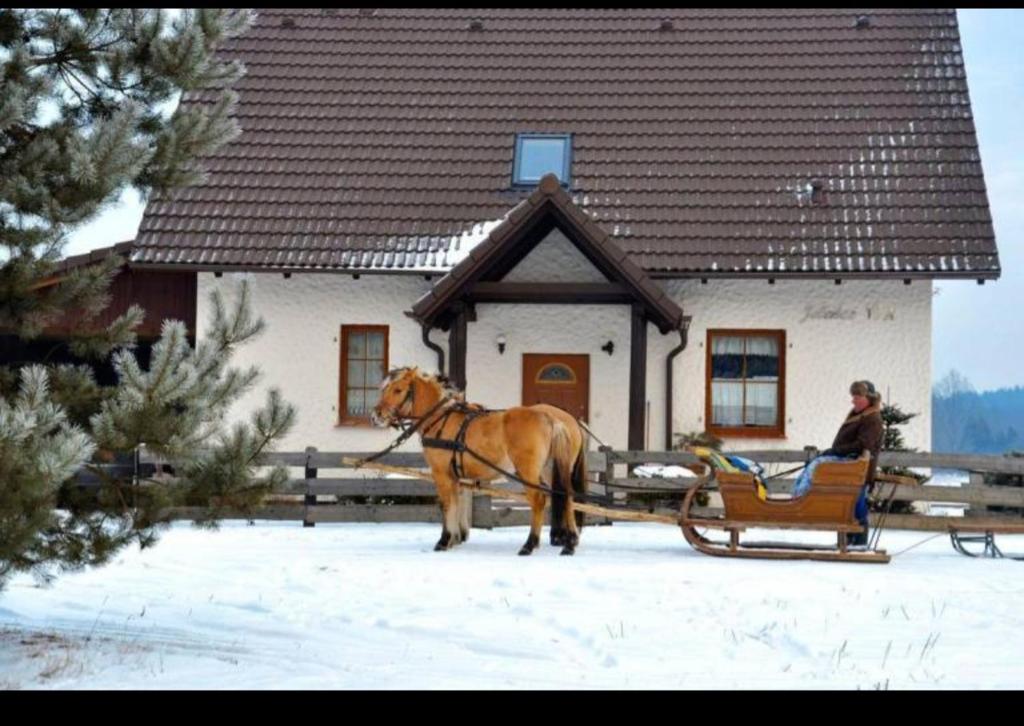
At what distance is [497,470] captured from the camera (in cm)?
1477

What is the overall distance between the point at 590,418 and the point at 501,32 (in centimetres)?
720

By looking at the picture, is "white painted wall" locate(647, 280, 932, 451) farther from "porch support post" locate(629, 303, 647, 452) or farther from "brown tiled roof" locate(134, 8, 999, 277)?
"porch support post" locate(629, 303, 647, 452)

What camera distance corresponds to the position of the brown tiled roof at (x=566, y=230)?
63.8 feet

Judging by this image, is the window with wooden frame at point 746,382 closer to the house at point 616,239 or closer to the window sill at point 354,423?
the house at point 616,239

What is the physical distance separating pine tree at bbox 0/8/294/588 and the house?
10.0 meters

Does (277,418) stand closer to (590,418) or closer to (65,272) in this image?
(65,272)

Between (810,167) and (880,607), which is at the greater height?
(810,167)

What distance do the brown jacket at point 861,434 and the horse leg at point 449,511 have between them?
11.8 ft

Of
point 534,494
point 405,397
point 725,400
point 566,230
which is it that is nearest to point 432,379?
point 405,397

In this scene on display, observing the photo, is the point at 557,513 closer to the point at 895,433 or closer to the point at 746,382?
the point at 746,382

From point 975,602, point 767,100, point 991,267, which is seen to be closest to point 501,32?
point 767,100

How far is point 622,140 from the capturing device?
23.1 meters

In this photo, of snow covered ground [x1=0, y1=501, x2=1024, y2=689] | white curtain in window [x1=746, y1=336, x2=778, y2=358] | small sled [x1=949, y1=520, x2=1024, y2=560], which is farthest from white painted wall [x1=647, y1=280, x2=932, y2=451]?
snow covered ground [x1=0, y1=501, x2=1024, y2=689]

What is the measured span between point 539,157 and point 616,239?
85.0 inches
